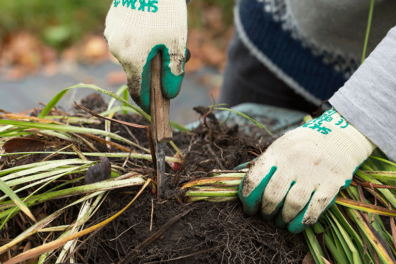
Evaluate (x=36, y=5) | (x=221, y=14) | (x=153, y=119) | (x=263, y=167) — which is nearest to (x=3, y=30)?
(x=36, y=5)

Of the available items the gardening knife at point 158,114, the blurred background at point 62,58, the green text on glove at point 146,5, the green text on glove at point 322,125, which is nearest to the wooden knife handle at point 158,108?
the gardening knife at point 158,114

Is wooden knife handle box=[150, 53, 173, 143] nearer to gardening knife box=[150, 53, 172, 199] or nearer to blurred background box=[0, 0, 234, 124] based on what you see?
gardening knife box=[150, 53, 172, 199]

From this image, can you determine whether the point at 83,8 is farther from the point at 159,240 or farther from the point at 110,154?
the point at 159,240

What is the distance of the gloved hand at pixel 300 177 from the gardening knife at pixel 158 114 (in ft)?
0.85

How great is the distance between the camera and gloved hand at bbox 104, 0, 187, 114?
80 cm

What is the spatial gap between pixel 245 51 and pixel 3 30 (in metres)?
3.30

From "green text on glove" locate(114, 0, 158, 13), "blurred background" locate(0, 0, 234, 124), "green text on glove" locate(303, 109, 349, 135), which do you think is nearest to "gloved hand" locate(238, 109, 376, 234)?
"green text on glove" locate(303, 109, 349, 135)

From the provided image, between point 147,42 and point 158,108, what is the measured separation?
19 centimetres

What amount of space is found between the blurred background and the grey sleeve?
1.99 meters

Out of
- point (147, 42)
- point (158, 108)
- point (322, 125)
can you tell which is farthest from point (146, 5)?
point (322, 125)

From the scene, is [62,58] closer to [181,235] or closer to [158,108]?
[158,108]

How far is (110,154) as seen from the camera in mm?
917

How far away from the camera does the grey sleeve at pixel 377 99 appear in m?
0.83

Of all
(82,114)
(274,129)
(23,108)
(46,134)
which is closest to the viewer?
(46,134)
